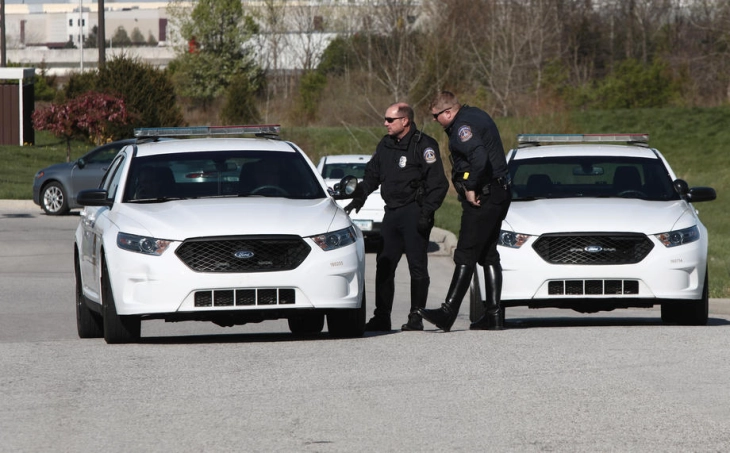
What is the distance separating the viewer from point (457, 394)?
7.75 m

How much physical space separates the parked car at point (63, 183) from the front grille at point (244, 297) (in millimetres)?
20332

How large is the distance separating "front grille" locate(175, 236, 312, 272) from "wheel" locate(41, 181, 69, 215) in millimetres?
20576

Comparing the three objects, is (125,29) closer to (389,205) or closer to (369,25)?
(369,25)

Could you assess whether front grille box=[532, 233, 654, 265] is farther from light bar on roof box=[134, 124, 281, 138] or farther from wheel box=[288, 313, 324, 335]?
light bar on roof box=[134, 124, 281, 138]

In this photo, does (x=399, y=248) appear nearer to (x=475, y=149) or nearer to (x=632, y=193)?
(x=475, y=149)

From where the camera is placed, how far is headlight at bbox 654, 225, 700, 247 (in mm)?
11477

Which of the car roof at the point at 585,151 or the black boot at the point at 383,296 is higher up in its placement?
the car roof at the point at 585,151

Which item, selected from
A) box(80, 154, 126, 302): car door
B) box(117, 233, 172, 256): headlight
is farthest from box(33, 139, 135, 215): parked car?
box(117, 233, 172, 256): headlight

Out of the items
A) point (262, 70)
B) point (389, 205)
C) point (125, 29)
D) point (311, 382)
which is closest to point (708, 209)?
point (389, 205)

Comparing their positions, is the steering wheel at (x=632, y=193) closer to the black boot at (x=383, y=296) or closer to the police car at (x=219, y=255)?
the black boot at (x=383, y=296)

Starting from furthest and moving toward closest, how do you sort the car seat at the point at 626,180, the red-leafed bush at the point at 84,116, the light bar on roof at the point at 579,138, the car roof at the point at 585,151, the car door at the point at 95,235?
the red-leafed bush at the point at 84,116
the light bar on roof at the point at 579,138
the car roof at the point at 585,151
the car seat at the point at 626,180
the car door at the point at 95,235

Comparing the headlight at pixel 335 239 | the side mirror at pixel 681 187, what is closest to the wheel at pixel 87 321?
the headlight at pixel 335 239

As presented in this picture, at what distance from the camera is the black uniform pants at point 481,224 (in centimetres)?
1071

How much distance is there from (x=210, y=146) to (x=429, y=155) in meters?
1.82
